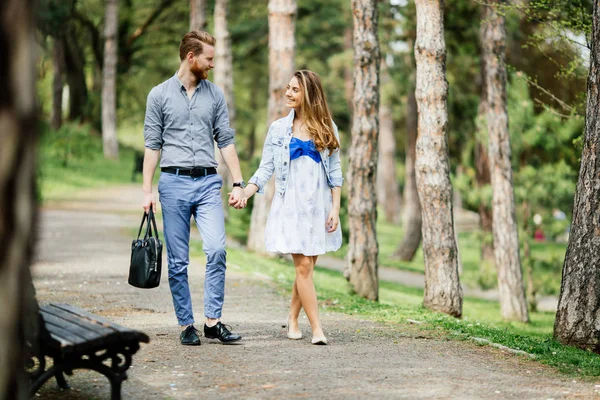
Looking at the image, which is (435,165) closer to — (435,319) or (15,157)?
(435,319)

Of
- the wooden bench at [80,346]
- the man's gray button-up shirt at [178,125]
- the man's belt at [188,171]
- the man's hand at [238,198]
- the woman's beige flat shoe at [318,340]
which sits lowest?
the woman's beige flat shoe at [318,340]

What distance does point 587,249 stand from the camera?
8.34m

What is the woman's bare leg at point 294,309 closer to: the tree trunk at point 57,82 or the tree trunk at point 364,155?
the tree trunk at point 364,155

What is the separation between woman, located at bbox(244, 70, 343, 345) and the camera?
300 inches

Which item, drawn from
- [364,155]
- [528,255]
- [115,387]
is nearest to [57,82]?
[528,255]

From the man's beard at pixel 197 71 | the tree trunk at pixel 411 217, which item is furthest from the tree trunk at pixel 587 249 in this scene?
the tree trunk at pixel 411 217

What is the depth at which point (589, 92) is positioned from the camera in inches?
338

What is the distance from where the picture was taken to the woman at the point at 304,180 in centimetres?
761

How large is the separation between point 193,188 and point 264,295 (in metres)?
4.41

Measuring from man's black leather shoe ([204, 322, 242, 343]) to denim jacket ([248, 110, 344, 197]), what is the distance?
120 centimetres

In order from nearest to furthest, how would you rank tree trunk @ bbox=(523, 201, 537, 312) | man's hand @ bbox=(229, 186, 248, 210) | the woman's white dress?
man's hand @ bbox=(229, 186, 248, 210), the woman's white dress, tree trunk @ bbox=(523, 201, 537, 312)

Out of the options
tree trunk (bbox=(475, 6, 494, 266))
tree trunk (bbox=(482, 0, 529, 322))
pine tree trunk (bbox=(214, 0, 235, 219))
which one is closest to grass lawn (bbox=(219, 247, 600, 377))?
tree trunk (bbox=(482, 0, 529, 322))

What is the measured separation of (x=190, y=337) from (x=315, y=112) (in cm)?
214

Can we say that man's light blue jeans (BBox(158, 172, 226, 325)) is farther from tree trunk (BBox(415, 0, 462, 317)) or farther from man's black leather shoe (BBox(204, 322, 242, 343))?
tree trunk (BBox(415, 0, 462, 317))
